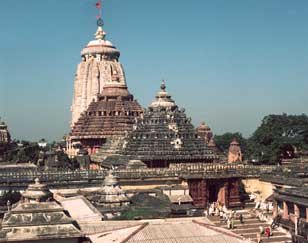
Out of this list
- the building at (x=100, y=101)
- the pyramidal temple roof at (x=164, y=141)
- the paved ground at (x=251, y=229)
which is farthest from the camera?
the building at (x=100, y=101)

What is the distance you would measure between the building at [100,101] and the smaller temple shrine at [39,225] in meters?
32.1

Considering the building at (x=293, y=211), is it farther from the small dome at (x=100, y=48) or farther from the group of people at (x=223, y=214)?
the small dome at (x=100, y=48)

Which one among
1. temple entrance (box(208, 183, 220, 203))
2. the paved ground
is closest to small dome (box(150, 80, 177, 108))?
temple entrance (box(208, 183, 220, 203))

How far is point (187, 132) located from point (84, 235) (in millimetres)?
26577

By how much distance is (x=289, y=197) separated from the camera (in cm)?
2833

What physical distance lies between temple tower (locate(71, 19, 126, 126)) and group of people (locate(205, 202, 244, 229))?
3819 centimetres

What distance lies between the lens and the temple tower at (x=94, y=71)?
70875mm

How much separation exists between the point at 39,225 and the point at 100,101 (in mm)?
43829

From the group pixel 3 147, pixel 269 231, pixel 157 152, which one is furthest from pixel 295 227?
pixel 3 147

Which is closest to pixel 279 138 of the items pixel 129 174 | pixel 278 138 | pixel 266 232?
pixel 278 138

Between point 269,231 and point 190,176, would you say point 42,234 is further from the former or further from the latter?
point 190,176

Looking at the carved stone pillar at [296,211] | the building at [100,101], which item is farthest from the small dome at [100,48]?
the carved stone pillar at [296,211]

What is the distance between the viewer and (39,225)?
1777 cm

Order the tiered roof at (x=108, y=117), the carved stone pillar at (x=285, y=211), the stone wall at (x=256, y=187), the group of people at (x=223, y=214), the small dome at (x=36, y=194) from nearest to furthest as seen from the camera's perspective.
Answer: the small dome at (x=36, y=194)
the carved stone pillar at (x=285, y=211)
the group of people at (x=223, y=214)
the stone wall at (x=256, y=187)
the tiered roof at (x=108, y=117)
